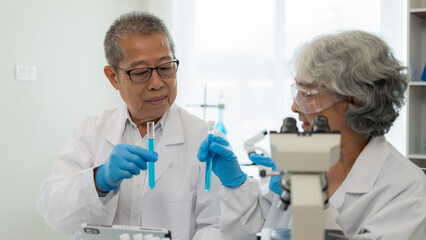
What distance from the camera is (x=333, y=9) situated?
3.30m

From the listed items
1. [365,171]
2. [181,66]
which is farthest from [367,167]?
[181,66]

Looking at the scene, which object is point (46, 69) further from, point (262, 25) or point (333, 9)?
point (333, 9)

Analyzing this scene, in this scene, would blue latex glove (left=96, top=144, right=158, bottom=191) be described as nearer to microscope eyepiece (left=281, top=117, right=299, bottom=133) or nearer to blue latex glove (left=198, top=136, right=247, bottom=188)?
blue latex glove (left=198, top=136, right=247, bottom=188)

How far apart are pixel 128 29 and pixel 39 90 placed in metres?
1.64

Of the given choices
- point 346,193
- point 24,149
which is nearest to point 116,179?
point 346,193

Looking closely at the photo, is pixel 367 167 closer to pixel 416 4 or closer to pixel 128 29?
pixel 128 29

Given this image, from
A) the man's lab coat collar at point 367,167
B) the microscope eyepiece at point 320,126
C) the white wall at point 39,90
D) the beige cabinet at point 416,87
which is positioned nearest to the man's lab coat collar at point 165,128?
the man's lab coat collar at point 367,167

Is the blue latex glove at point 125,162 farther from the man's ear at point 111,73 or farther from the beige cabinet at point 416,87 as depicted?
the beige cabinet at point 416,87

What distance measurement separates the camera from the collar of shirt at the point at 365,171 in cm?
126

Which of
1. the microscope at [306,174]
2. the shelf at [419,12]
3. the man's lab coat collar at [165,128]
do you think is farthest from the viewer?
the shelf at [419,12]

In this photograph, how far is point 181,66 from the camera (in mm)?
3756

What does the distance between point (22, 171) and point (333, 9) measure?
245 cm

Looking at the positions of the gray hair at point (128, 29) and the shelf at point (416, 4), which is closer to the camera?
the gray hair at point (128, 29)

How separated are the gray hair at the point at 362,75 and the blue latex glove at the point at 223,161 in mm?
329
